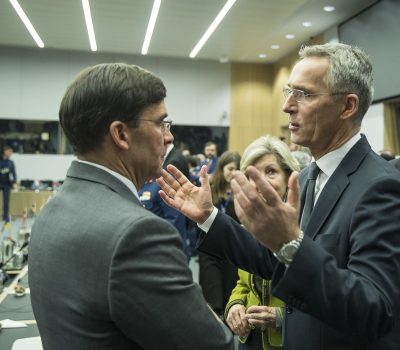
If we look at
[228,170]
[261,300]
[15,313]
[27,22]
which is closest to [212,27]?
[27,22]

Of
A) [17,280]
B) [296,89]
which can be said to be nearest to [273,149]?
[296,89]

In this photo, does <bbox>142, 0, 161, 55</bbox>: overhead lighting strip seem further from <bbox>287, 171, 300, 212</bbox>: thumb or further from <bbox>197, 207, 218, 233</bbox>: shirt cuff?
<bbox>287, 171, 300, 212</bbox>: thumb

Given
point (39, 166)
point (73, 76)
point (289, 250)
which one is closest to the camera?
point (289, 250)

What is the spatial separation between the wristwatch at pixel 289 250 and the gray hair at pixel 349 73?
58 cm

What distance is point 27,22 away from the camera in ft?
29.1

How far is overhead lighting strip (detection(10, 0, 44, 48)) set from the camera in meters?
7.83

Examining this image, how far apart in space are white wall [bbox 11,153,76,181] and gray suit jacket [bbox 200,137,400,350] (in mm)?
10570

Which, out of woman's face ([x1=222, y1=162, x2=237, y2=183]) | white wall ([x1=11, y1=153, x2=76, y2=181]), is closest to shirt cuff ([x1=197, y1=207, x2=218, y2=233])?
woman's face ([x1=222, y1=162, x2=237, y2=183])

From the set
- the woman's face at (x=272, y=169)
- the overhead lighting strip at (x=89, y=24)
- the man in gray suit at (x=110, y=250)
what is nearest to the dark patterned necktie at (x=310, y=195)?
the man in gray suit at (x=110, y=250)

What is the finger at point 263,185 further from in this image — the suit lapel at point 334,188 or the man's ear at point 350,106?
the man's ear at point 350,106

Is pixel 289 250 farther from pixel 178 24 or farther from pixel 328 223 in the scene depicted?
pixel 178 24

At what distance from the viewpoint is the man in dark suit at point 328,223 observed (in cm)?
99

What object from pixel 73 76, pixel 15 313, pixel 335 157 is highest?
pixel 73 76

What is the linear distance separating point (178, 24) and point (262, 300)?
766 cm
